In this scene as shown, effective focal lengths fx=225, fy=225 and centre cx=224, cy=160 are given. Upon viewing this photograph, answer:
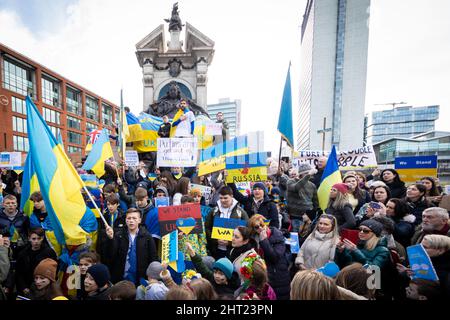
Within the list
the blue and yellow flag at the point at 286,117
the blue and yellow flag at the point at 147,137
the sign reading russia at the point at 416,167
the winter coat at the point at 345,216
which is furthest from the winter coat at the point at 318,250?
the blue and yellow flag at the point at 147,137

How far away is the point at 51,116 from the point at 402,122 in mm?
119398

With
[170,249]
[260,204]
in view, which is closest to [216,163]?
[260,204]

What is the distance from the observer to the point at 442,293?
6.27 feet

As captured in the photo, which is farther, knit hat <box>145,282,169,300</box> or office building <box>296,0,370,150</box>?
office building <box>296,0,370,150</box>

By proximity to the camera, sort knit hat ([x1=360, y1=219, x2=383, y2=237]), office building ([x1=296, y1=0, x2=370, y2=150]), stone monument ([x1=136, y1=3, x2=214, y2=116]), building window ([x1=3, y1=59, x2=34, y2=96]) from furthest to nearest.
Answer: office building ([x1=296, y1=0, x2=370, y2=150]) → building window ([x1=3, y1=59, x2=34, y2=96]) → stone monument ([x1=136, y1=3, x2=214, y2=116]) → knit hat ([x1=360, y1=219, x2=383, y2=237])

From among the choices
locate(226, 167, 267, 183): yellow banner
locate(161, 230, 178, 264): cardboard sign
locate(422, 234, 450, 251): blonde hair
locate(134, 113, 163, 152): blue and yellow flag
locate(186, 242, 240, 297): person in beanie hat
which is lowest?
locate(186, 242, 240, 297): person in beanie hat

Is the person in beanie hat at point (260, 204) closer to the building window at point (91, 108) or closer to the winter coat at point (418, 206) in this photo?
the winter coat at point (418, 206)

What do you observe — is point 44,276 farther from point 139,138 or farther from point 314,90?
point 314,90

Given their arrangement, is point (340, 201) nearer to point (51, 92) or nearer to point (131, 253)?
point (131, 253)

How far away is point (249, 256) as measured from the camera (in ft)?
7.44

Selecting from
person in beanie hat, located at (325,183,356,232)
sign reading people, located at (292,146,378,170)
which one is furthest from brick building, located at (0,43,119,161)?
person in beanie hat, located at (325,183,356,232)

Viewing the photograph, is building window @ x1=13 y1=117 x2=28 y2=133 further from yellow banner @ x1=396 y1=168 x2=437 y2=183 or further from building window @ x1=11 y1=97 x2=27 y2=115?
yellow banner @ x1=396 y1=168 x2=437 y2=183

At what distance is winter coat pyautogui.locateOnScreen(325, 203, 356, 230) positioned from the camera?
3191 millimetres

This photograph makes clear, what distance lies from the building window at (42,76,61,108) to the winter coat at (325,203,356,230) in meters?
49.1
